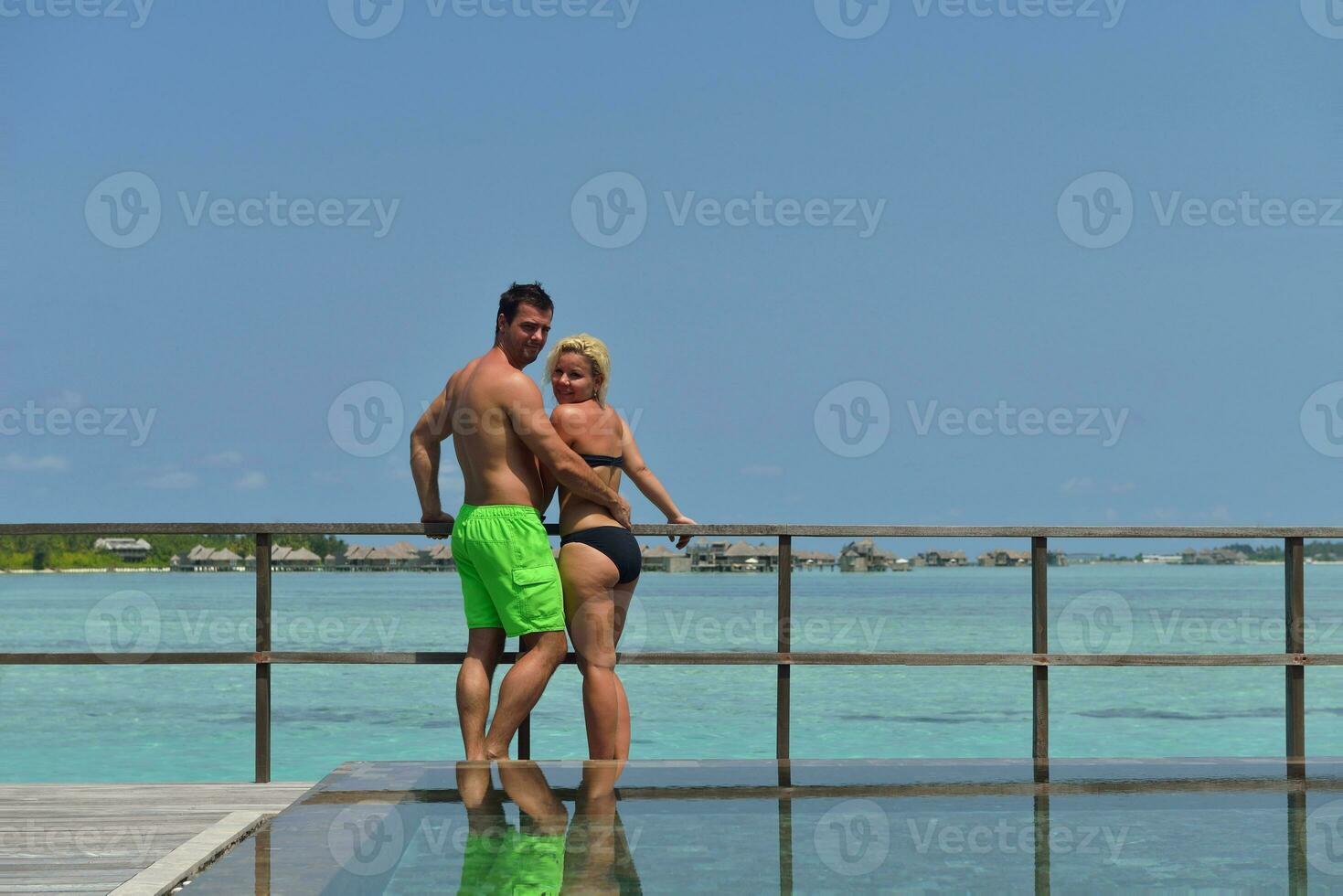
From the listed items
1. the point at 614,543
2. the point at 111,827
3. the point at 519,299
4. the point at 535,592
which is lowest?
the point at 111,827

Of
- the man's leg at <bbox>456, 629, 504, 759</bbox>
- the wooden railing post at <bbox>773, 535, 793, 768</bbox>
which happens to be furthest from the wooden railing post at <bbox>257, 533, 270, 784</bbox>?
the wooden railing post at <bbox>773, 535, 793, 768</bbox>

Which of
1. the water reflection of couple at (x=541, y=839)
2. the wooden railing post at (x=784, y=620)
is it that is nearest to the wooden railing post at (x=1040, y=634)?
the wooden railing post at (x=784, y=620)

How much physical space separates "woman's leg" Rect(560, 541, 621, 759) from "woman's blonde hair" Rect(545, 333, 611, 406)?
51 cm

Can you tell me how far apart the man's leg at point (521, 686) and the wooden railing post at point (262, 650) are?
0.90m

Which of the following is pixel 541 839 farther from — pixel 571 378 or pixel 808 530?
pixel 808 530

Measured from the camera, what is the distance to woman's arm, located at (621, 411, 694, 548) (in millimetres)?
4121

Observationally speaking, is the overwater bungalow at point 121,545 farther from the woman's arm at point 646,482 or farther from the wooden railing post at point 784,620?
the wooden railing post at point 784,620

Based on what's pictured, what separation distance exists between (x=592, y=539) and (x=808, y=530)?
2.42ft

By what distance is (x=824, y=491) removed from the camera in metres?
52.8

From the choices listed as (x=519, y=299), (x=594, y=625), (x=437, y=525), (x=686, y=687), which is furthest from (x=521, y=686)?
(x=686, y=687)

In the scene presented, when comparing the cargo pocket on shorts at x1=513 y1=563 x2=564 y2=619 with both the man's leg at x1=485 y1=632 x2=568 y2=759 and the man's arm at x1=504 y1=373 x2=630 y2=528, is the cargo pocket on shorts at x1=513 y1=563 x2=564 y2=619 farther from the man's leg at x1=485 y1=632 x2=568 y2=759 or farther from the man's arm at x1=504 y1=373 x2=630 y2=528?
the man's arm at x1=504 y1=373 x2=630 y2=528

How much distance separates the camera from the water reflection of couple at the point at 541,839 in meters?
1.71

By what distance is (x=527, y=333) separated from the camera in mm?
3986

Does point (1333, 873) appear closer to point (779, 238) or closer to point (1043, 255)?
point (779, 238)
